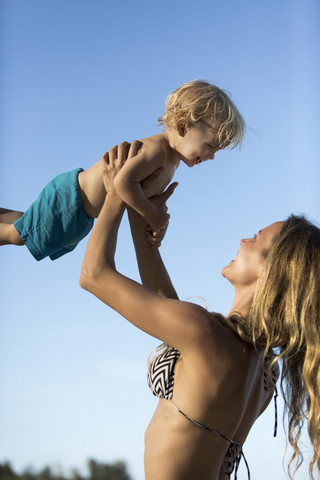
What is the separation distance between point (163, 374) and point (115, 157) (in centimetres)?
137

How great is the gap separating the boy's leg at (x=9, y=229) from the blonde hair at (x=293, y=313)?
1793mm

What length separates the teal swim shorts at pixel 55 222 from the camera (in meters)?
3.89

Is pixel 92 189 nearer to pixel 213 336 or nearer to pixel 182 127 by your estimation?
pixel 182 127

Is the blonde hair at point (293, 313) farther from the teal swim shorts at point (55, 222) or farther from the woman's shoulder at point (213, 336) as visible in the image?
the teal swim shorts at point (55, 222)

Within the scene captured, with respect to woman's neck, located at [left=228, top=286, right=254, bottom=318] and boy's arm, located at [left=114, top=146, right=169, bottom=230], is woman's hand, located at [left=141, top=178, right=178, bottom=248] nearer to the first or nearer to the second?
boy's arm, located at [left=114, top=146, right=169, bottom=230]

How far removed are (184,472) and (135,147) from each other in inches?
71.9

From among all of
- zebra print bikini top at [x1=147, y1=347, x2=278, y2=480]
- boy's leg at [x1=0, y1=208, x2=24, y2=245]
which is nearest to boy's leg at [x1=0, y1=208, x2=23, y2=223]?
boy's leg at [x1=0, y1=208, x2=24, y2=245]

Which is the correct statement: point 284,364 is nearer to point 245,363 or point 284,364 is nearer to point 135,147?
point 245,363

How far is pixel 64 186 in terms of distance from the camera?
158 inches

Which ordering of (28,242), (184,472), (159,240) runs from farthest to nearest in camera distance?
(28,242)
(159,240)
(184,472)

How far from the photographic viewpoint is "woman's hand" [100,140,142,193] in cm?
346

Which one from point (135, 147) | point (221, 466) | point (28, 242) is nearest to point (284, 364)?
point (221, 466)

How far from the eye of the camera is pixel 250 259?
2.97 m

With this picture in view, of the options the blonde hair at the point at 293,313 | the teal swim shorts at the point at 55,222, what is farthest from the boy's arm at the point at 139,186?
the blonde hair at the point at 293,313
